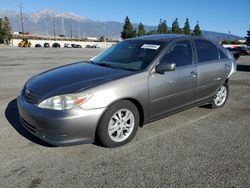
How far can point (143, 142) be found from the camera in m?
4.41

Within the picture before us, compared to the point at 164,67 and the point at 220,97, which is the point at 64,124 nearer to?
the point at 164,67

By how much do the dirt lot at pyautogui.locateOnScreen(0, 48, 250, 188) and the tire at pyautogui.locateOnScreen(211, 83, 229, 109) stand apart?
3.05 ft

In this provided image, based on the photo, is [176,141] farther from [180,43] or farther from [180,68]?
[180,43]

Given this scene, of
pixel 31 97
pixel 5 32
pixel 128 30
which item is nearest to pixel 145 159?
pixel 31 97

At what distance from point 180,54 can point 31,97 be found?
8.44 ft

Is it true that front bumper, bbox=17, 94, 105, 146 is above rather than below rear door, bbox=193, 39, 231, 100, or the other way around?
below

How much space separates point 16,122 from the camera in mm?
5207

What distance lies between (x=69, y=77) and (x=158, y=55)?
1430 millimetres

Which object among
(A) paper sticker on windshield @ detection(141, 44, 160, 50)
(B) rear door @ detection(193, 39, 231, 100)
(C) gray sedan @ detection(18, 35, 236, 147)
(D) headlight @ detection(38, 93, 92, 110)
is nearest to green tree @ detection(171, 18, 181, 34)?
(B) rear door @ detection(193, 39, 231, 100)

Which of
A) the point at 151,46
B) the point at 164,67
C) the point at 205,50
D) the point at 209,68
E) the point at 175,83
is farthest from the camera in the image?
the point at 205,50

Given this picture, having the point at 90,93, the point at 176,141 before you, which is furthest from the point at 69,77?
the point at 176,141

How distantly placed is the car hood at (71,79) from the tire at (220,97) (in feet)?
8.45

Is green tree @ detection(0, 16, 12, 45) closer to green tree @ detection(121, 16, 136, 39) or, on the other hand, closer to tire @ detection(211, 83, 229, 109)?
green tree @ detection(121, 16, 136, 39)

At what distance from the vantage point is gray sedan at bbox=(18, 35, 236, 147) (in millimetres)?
3805
